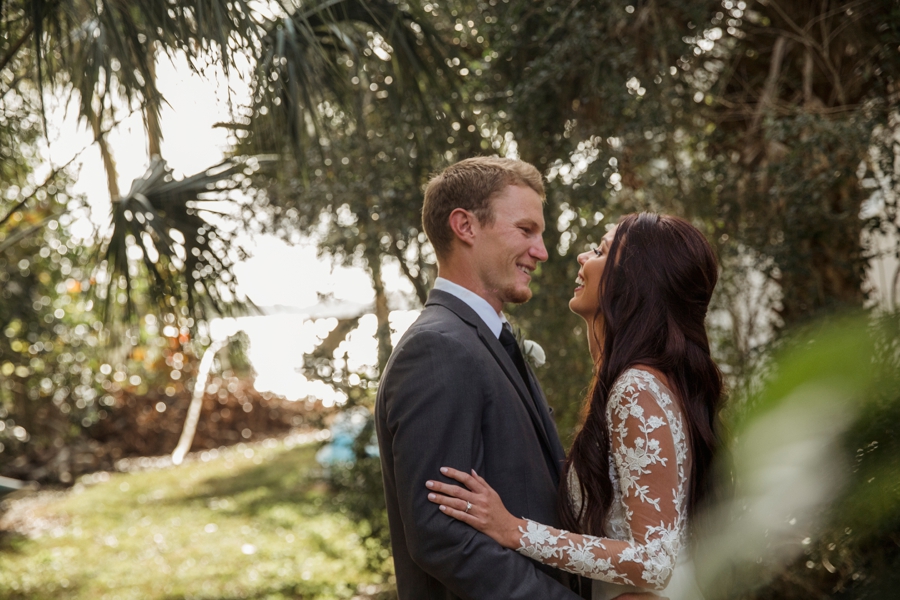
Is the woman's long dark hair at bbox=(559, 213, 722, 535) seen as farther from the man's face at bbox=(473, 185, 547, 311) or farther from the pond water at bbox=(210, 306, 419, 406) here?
the pond water at bbox=(210, 306, 419, 406)

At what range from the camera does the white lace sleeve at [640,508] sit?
1880mm

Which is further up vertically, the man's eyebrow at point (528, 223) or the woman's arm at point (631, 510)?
the man's eyebrow at point (528, 223)

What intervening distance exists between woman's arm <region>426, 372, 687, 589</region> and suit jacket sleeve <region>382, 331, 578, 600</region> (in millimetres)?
41

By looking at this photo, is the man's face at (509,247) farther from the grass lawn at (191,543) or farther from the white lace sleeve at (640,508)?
the grass lawn at (191,543)

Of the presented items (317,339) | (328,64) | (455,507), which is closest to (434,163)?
(328,64)

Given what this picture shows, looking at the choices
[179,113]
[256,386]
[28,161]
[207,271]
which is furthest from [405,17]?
[256,386]

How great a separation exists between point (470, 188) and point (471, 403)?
659 millimetres

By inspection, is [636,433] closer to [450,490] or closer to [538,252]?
[450,490]

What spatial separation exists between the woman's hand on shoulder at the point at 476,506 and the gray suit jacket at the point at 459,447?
0.08 feet

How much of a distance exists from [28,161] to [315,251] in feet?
11.8

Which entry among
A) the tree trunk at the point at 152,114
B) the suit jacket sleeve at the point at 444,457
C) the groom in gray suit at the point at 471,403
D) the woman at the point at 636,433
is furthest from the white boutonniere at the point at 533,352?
the tree trunk at the point at 152,114

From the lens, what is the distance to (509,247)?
7.33 feet

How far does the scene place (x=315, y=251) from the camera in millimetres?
5184

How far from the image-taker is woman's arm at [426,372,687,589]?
188 cm
